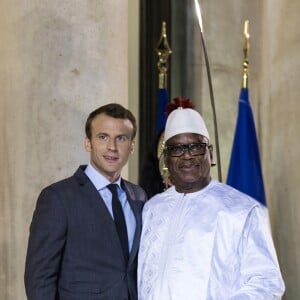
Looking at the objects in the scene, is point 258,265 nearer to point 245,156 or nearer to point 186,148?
point 186,148

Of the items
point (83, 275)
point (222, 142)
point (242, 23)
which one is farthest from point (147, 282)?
point (242, 23)

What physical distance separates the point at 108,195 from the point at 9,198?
96cm

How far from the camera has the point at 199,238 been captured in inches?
93.0

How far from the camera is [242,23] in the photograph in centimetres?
523

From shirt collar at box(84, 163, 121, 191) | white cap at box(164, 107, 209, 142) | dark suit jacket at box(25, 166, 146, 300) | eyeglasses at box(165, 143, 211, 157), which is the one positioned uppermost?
white cap at box(164, 107, 209, 142)

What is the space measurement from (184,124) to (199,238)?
413 mm

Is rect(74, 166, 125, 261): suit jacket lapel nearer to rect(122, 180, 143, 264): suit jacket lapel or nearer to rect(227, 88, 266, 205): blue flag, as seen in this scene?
rect(122, 180, 143, 264): suit jacket lapel

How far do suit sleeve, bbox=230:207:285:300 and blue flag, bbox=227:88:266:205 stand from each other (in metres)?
1.47

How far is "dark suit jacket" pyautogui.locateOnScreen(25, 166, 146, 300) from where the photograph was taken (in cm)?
241

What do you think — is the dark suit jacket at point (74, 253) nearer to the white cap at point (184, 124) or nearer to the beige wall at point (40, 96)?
the white cap at point (184, 124)

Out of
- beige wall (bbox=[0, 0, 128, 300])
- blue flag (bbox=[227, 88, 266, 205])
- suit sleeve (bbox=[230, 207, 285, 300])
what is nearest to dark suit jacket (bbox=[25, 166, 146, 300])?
suit sleeve (bbox=[230, 207, 285, 300])

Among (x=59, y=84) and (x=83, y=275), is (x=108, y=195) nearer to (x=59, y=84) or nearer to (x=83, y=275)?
(x=83, y=275)

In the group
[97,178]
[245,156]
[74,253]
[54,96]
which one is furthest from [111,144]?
[245,156]

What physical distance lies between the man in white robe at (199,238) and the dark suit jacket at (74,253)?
0.10 metres
